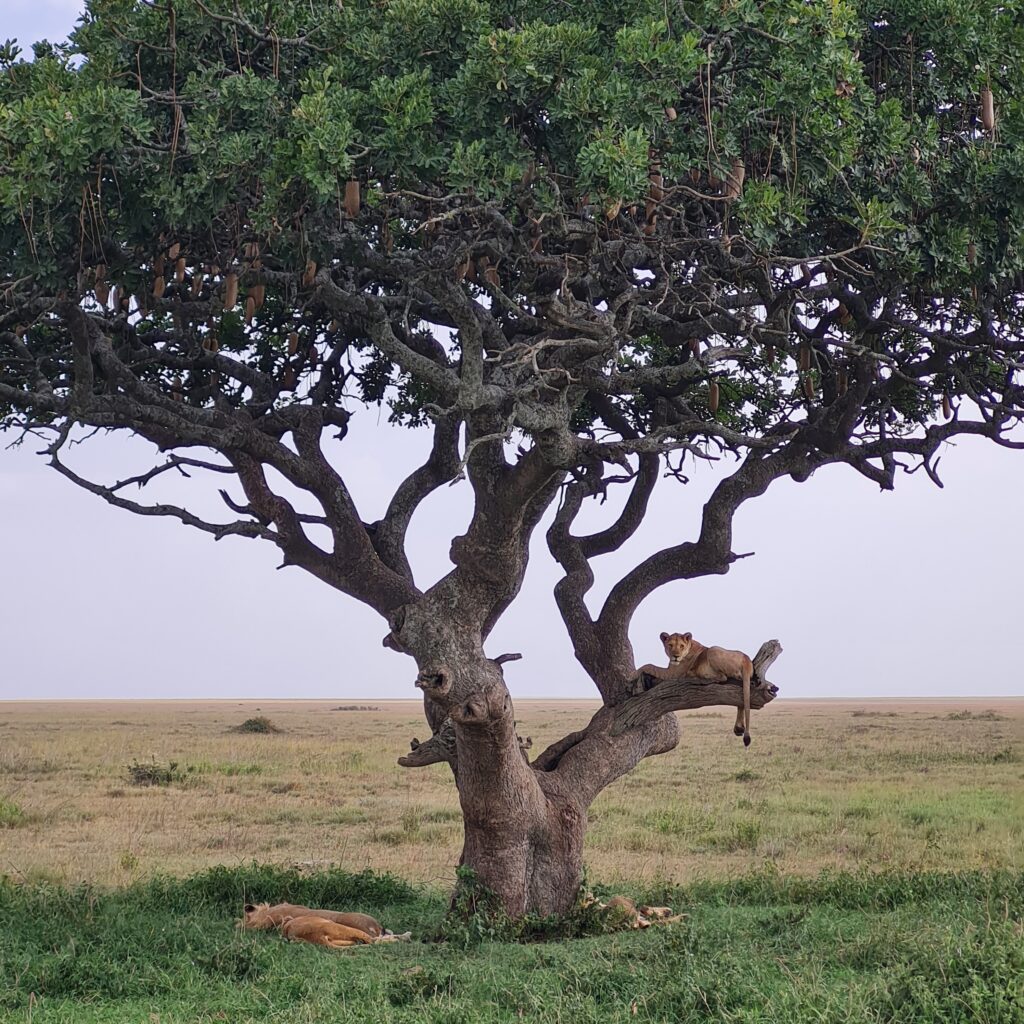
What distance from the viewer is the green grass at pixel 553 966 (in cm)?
823

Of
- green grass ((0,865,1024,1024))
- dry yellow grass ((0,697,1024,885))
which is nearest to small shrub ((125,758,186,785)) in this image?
dry yellow grass ((0,697,1024,885))

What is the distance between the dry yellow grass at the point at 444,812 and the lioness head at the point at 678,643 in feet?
19.3

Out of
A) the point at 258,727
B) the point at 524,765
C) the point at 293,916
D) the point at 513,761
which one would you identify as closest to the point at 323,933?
the point at 293,916

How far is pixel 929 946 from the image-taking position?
9.16m

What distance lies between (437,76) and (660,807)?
18.7m

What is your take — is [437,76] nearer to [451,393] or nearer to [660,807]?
[451,393]

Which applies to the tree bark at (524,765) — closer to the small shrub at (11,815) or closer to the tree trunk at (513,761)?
the tree trunk at (513,761)

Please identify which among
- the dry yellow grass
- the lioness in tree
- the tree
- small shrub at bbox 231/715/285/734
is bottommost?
small shrub at bbox 231/715/285/734

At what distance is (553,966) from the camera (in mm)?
10227

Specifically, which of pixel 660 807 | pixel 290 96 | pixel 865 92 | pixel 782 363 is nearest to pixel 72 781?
pixel 660 807

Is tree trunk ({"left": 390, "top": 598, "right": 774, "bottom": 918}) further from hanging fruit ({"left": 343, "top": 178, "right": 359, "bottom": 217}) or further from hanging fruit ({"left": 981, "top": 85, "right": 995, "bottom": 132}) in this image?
hanging fruit ({"left": 981, "top": 85, "right": 995, "bottom": 132})

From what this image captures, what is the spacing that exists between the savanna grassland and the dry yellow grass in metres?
0.11

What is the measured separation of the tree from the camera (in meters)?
9.58

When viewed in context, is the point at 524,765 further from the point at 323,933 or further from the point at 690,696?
the point at 323,933
